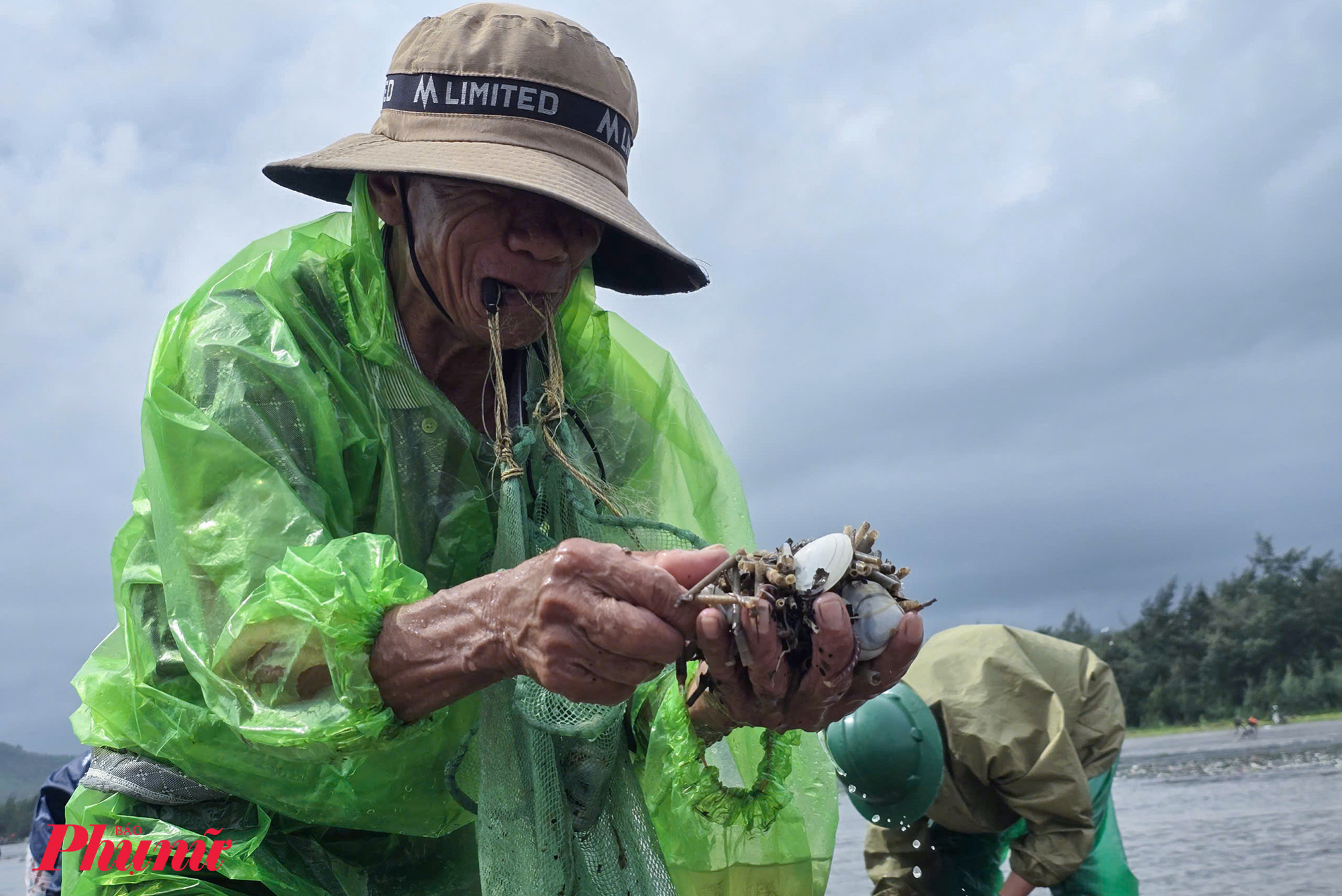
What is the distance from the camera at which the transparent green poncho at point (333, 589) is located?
1910 millimetres

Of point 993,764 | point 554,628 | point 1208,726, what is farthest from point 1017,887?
point 1208,726

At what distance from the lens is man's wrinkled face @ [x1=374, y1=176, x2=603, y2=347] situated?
236 centimetres

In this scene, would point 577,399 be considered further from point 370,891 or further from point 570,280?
point 370,891

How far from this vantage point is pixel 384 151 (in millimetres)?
2375

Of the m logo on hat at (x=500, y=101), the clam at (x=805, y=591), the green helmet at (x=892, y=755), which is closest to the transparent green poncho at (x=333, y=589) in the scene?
the m logo on hat at (x=500, y=101)

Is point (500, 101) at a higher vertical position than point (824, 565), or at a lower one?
higher

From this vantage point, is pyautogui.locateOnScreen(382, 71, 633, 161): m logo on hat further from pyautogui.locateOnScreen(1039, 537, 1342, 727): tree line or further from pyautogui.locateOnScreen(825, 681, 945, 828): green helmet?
pyautogui.locateOnScreen(1039, 537, 1342, 727): tree line

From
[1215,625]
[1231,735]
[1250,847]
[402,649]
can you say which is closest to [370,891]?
[402,649]

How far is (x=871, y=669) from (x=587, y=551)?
523 millimetres

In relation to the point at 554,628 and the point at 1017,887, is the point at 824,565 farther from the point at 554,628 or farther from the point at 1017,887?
the point at 1017,887

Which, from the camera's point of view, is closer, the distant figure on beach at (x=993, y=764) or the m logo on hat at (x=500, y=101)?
the m logo on hat at (x=500, y=101)

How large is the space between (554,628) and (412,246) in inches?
41.9

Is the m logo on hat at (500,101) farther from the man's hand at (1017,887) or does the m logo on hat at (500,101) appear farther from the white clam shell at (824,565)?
the man's hand at (1017,887)

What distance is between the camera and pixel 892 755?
191 inches
